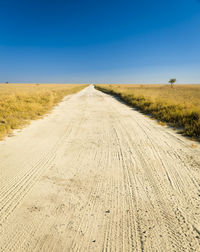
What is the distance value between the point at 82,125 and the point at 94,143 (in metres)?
1.98

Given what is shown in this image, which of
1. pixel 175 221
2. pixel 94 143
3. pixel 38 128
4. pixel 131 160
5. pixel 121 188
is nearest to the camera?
pixel 175 221

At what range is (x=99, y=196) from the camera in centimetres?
206

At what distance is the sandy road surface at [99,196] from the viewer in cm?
→ 148

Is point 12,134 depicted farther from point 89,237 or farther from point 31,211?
point 89,237

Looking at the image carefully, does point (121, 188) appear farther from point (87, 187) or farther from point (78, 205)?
point (78, 205)

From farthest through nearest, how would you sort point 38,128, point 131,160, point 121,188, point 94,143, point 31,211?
point 38,128 → point 94,143 → point 131,160 → point 121,188 → point 31,211

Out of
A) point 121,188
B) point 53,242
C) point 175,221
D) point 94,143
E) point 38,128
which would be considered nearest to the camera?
point 53,242

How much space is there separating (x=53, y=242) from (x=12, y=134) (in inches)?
166

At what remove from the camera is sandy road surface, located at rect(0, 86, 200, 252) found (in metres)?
1.48

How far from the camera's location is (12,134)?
4637 millimetres

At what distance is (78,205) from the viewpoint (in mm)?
1907

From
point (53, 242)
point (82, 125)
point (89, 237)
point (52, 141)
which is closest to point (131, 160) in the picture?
point (89, 237)

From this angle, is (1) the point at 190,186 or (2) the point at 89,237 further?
(1) the point at 190,186

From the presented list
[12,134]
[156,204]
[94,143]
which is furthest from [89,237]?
[12,134]
